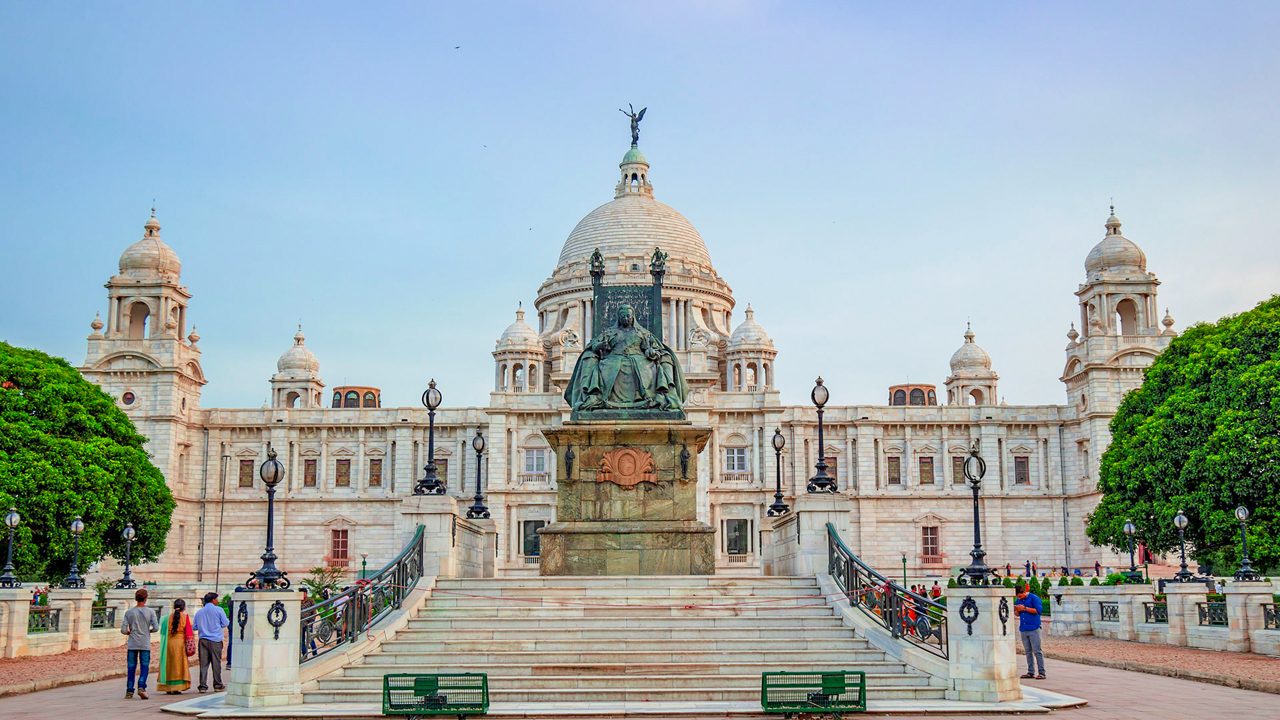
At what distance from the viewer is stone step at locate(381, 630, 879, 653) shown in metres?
21.1

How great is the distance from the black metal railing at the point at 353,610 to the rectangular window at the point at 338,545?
60.6m

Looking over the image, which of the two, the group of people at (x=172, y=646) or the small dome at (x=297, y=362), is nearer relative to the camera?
the group of people at (x=172, y=646)

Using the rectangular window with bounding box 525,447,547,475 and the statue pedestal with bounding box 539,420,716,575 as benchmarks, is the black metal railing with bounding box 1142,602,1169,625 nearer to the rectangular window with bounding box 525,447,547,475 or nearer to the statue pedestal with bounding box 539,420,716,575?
the statue pedestal with bounding box 539,420,716,575

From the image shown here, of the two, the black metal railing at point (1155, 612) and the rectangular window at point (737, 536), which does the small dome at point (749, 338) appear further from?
the black metal railing at point (1155, 612)

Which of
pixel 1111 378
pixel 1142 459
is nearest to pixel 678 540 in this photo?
pixel 1142 459

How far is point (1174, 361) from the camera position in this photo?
53969mm

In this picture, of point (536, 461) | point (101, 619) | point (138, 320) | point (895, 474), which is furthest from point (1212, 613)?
point (138, 320)

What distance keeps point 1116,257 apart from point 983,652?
6416 centimetres

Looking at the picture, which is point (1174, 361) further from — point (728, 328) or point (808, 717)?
point (728, 328)

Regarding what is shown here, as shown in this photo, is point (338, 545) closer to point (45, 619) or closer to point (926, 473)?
point (926, 473)

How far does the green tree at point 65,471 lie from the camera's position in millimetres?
47062

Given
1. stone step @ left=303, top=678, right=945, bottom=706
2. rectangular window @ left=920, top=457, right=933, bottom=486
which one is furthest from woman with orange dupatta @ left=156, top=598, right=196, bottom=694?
rectangular window @ left=920, top=457, right=933, bottom=486

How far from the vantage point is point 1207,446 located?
47.7 meters

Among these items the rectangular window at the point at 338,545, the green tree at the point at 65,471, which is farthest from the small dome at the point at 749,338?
the green tree at the point at 65,471
